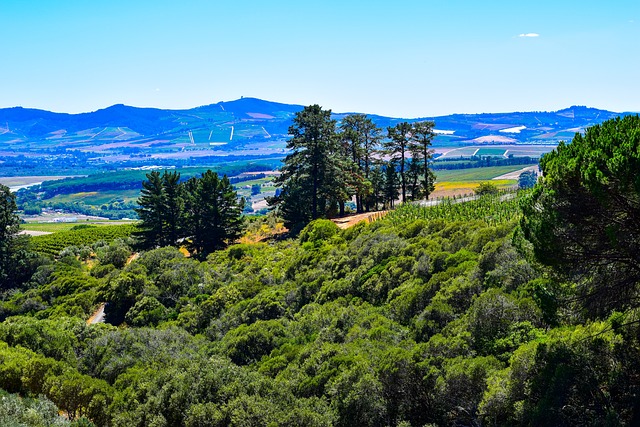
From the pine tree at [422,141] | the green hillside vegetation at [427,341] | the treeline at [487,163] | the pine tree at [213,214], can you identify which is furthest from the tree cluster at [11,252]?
the treeline at [487,163]

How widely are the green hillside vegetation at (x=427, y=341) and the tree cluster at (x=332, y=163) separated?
16082mm

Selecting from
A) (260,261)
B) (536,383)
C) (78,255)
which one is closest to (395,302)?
(536,383)

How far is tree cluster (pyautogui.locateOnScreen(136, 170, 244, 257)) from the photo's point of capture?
124ft

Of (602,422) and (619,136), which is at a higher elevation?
(619,136)

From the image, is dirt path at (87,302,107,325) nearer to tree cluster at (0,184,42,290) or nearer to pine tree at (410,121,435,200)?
tree cluster at (0,184,42,290)

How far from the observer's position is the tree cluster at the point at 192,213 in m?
37.9

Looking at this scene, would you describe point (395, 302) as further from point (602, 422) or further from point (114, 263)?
point (114, 263)

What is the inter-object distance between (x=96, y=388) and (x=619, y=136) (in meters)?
13.7

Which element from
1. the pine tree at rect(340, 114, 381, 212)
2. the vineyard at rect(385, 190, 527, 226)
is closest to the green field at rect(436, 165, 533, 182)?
the pine tree at rect(340, 114, 381, 212)

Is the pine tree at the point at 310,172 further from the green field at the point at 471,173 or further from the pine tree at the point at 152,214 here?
the green field at the point at 471,173

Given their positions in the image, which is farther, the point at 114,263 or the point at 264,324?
the point at 114,263

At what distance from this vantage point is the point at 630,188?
8.92m

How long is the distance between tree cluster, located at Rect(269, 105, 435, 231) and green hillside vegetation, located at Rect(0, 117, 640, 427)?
52.8 ft

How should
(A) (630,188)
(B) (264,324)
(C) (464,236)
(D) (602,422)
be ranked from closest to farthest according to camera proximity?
(D) (602,422)
(A) (630,188)
(B) (264,324)
(C) (464,236)
